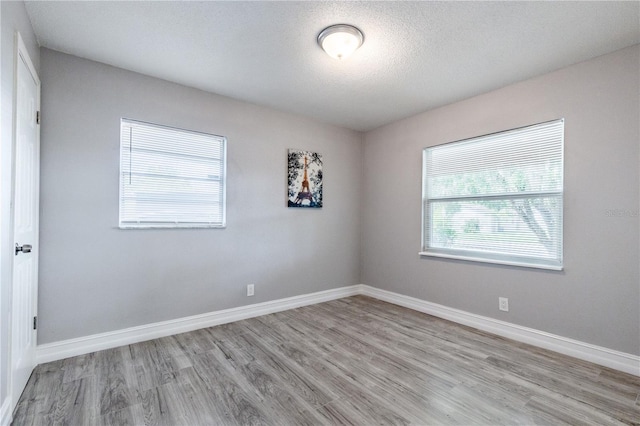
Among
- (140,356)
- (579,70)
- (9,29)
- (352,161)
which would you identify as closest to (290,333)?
(140,356)

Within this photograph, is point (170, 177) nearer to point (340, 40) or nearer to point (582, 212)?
point (340, 40)

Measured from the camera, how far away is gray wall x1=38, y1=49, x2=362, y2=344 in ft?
8.07

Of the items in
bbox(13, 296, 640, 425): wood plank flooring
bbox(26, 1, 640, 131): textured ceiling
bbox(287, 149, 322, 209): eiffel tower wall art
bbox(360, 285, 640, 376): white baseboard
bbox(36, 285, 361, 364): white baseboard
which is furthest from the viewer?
bbox(287, 149, 322, 209): eiffel tower wall art

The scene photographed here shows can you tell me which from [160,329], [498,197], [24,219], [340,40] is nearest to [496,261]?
[498,197]

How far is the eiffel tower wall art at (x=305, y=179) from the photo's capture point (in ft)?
12.8

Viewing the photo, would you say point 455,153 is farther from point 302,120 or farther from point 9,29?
point 9,29

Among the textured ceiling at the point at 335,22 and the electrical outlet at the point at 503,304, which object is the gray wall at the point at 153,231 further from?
the electrical outlet at the point at 503,304

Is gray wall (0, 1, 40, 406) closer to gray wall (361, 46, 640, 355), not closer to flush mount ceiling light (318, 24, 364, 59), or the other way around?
flush mount ceiling light (318, 24, 364, 59)

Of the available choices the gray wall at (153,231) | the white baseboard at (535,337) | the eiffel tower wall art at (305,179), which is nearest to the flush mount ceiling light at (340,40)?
the gray wall at (153,231)

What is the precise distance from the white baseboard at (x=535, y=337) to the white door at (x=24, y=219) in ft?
12.0

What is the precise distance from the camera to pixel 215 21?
6.86 ft

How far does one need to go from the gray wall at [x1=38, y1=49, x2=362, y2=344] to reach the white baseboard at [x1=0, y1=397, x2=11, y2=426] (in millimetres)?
863

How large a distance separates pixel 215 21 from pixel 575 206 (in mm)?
3240

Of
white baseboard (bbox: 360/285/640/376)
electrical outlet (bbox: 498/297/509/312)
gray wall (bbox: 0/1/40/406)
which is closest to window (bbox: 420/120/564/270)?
electrical outlet (bbox: 498/297/509/312)
